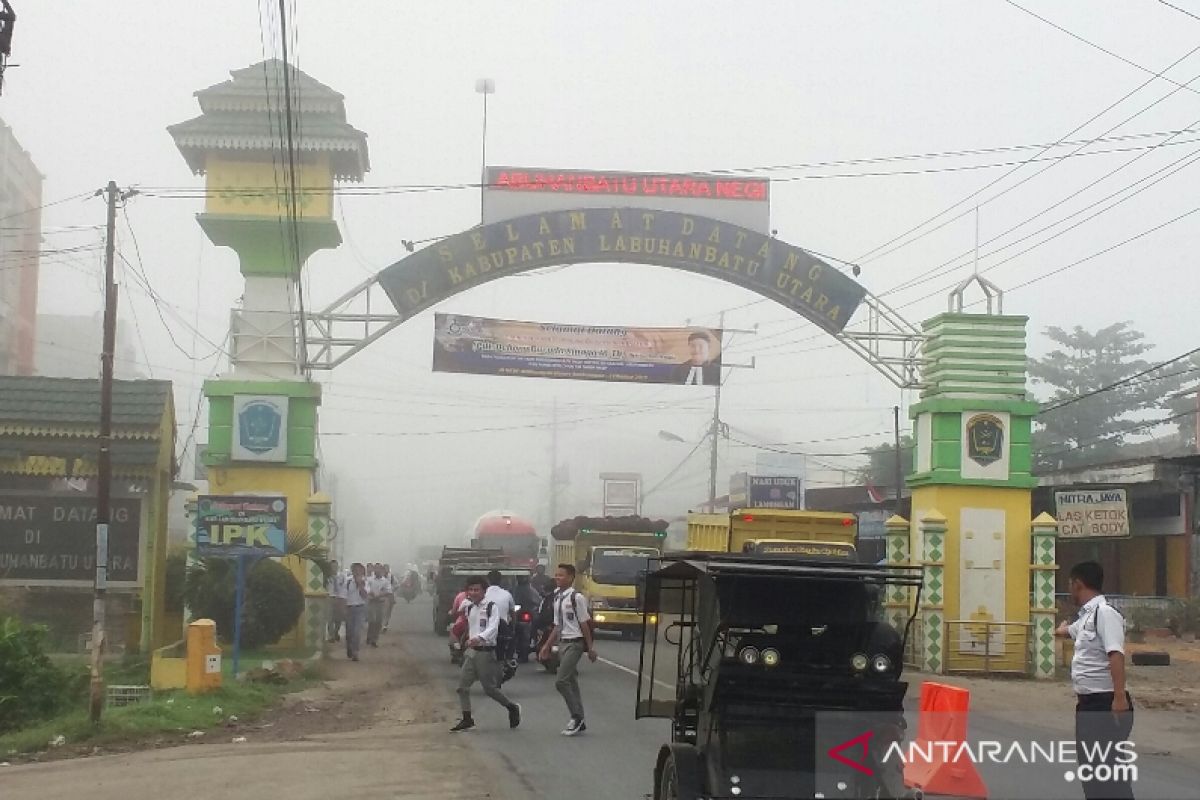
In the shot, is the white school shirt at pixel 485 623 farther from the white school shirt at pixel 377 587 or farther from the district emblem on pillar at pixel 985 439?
the white school shirt at pixel 377 587

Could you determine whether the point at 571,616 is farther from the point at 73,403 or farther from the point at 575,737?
the point at 73,403

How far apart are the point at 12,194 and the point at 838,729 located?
6742cm

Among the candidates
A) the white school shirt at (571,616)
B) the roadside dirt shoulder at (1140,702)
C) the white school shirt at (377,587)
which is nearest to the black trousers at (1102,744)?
the roadside dirt shoulder at (1140,702)

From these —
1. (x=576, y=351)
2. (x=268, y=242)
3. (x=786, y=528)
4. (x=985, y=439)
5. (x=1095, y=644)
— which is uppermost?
(x=268, y=242)

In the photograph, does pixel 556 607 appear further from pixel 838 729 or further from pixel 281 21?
pixel 838 729

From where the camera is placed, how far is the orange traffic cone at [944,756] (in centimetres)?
854

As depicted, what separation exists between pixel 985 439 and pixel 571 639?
15.3 m

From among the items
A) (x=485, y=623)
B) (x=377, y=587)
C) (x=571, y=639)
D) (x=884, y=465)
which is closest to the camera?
(x=485, y=623)

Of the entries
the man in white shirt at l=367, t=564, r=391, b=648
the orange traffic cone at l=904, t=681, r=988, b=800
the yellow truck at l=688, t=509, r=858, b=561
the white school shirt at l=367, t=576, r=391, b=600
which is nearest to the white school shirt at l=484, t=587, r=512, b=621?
the orange traffic cone at l=904, t=681, r=988, b=800

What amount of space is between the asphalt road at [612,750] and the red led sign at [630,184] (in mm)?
11139

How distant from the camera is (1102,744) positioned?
27.7ft

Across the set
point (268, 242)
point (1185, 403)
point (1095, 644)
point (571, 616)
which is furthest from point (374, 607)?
point (1185, 403)

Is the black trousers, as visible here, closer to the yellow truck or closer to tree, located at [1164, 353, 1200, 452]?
the yellow truck

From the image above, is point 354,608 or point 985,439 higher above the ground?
point 985,439
